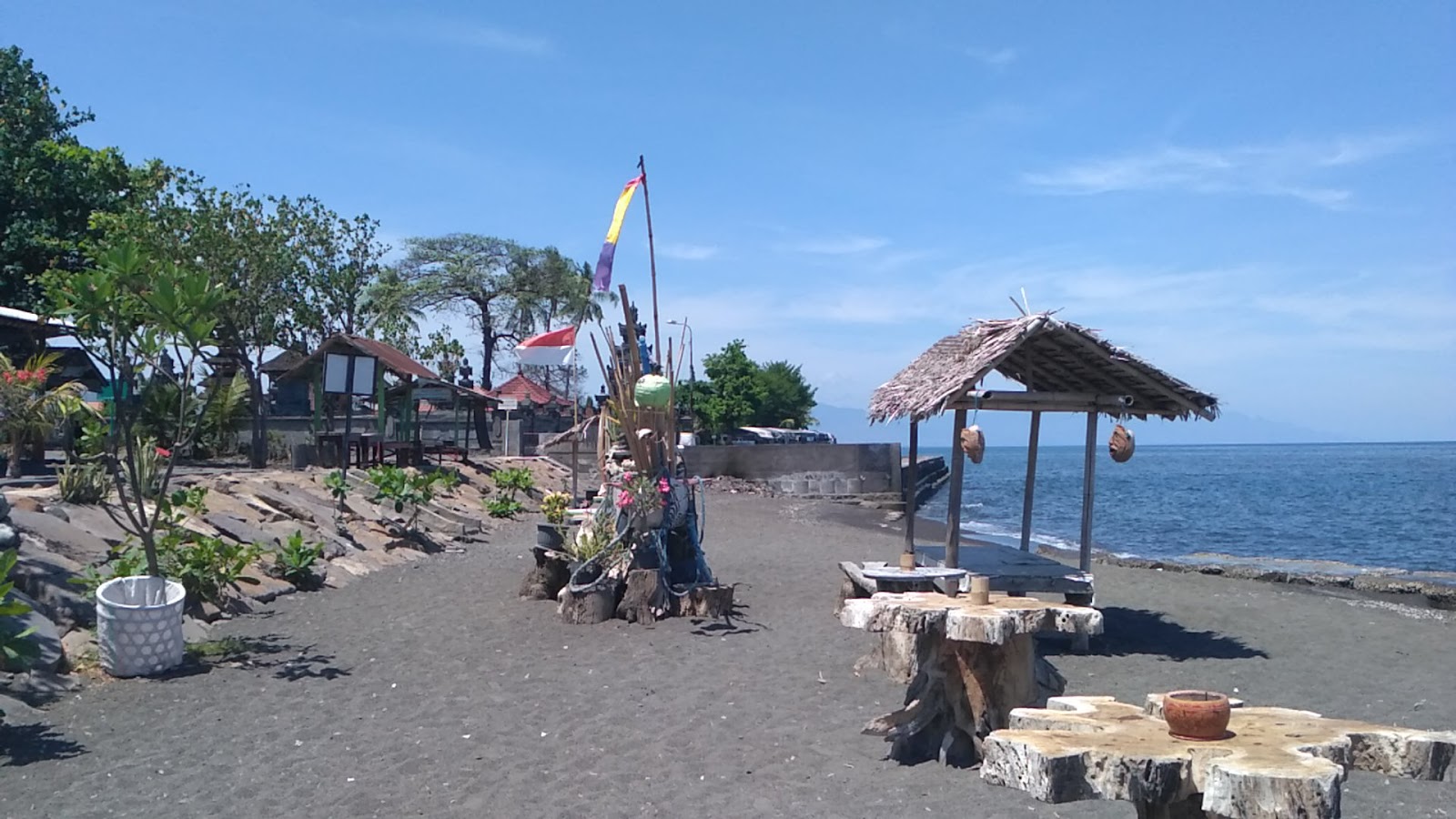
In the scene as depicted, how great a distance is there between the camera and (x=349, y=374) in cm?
1698

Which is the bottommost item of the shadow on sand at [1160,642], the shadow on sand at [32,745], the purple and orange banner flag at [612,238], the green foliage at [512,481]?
the shadow on sand at [32,745]

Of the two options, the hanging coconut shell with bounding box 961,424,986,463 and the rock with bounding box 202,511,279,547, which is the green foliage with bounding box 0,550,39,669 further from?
the hanging coconut shell with bounding box 961,424,986,463

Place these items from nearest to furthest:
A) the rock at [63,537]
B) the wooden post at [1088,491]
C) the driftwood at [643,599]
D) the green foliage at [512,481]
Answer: the rock at [63,537], the driftwood at [643,599], the wooden post at [1088,491], the green foliage at [512,481]

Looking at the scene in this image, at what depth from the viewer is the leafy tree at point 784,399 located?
57.8 meters

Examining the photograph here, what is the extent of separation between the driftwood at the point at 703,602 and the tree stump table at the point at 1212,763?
703 cm

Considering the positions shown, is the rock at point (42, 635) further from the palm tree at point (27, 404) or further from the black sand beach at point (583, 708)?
the palm tree at point (27, 404)

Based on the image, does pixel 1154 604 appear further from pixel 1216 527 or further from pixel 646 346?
pixel 1216 527

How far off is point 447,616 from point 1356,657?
8.51 meters

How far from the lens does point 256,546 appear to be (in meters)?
12.0

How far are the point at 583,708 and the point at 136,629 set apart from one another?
135 inches

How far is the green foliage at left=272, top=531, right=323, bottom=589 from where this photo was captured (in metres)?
12.4

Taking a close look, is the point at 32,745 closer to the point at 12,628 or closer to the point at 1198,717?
the point at 12,628

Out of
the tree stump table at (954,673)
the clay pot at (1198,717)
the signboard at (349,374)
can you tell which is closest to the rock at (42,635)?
the tree stump table at (954,673)

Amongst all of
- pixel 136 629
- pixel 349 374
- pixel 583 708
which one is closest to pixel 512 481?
pixel 349 374
